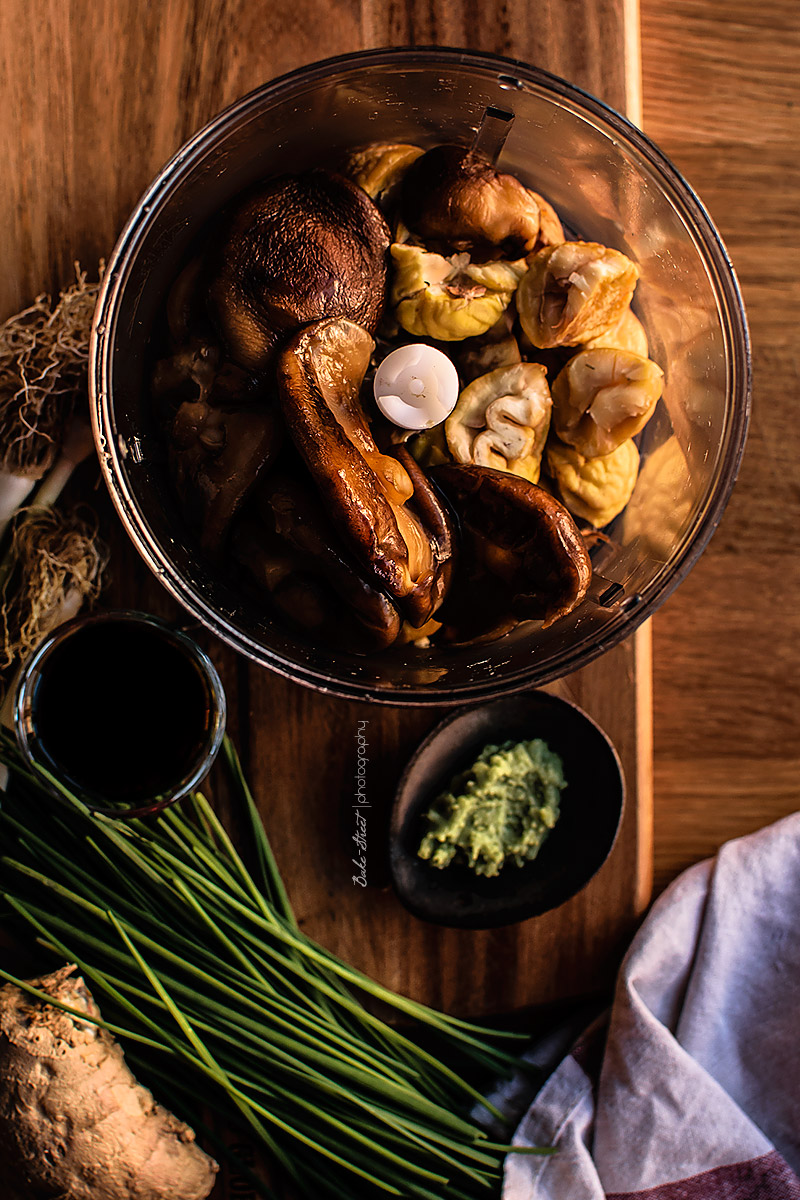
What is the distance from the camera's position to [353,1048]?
3.78ft

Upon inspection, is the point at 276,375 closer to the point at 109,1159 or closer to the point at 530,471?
the point at 530,471

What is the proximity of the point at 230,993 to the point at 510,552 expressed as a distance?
0.68m

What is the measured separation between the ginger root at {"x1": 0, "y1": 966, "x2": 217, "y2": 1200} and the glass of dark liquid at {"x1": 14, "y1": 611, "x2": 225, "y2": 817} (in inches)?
9.5

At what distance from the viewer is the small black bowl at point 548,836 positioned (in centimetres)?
122

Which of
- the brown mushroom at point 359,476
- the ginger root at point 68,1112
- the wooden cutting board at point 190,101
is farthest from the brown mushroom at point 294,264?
the ginger root at point 68,1112

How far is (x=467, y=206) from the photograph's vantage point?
A: 898mm

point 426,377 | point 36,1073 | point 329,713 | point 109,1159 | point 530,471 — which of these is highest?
point 426,377

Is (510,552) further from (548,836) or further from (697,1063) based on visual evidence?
(697,1063)

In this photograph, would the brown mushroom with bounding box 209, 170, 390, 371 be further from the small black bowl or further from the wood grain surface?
the small black bowl

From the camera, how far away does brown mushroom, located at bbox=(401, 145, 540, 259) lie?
0.90m

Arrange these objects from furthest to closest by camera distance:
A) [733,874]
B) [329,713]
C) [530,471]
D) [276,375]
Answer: [733,874] < [329,713] < [530,471] < [276,375]

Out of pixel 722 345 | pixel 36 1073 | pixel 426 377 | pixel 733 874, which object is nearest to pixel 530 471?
pixel 426 377

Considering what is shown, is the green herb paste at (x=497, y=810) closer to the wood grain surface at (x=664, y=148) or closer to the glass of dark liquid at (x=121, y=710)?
the wood grain surface at (x=664, y=148)

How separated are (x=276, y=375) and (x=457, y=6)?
672 millimetres
